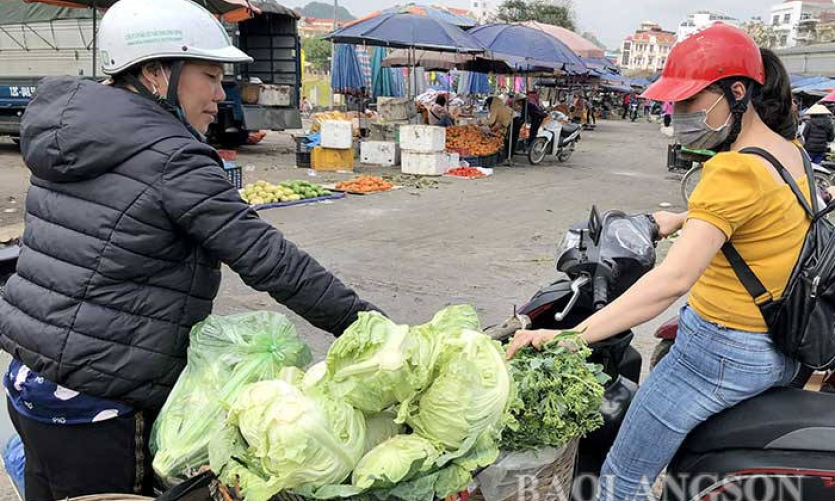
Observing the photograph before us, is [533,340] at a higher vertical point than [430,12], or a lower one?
lower

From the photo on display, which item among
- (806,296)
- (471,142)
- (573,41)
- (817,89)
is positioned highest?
(573,41)

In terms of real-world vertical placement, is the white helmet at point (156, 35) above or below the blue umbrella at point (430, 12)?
below

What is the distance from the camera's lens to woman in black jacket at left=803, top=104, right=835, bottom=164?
12602 mm

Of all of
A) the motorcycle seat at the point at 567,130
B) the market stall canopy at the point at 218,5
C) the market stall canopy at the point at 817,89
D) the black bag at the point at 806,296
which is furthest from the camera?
the market stall canopy at the point at 817,89

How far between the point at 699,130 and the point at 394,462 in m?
1.45

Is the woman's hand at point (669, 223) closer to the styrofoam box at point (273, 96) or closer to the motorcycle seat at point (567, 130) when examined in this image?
the styrofoam box at point (273, 96)

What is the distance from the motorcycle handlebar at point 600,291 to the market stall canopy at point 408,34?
11.4 metres

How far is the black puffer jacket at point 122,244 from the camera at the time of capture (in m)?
1.67

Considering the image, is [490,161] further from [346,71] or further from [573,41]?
[346,71]

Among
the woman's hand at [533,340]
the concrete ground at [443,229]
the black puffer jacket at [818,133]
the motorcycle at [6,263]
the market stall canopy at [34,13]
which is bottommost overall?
the concrete ground at [443,229]

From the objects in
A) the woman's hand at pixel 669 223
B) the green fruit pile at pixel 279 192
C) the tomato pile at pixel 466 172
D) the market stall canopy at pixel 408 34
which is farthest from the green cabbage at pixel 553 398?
the tomato pile at pixel 466 172

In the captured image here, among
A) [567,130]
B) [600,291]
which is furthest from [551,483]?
[567,130]

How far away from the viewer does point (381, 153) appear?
15.0 meters

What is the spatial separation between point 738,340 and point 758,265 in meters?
0.25
